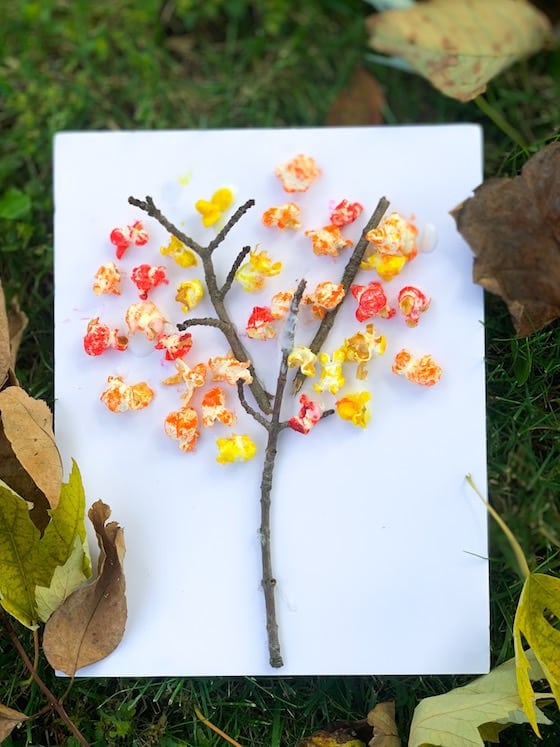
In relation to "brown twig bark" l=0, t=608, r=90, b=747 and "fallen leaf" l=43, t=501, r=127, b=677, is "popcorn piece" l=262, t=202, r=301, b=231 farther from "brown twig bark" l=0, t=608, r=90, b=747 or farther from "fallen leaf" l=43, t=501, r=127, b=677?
"brown twig bark" l=0, t=608, r=90, b=747

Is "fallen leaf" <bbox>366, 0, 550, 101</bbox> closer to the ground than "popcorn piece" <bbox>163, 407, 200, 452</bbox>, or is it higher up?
higher up

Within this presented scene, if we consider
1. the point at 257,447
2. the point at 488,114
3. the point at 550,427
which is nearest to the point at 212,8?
the point at 488,114

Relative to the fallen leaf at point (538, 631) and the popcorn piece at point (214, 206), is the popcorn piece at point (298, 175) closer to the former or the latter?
the popcorn piece at point (214, 206)

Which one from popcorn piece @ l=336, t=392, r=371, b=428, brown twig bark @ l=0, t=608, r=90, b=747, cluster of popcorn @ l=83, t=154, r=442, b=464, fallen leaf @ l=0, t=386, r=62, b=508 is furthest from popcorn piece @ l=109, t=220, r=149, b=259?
brown twig bark @ l=0, t=608, r=90, b=747

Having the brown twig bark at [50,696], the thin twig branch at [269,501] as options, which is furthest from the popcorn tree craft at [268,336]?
the brown twig bark at [50,696]

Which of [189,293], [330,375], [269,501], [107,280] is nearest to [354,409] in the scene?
[330,375]

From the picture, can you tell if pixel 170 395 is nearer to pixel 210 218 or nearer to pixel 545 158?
pixel 210 218

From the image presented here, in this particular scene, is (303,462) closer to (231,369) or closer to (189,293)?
(231,369)
